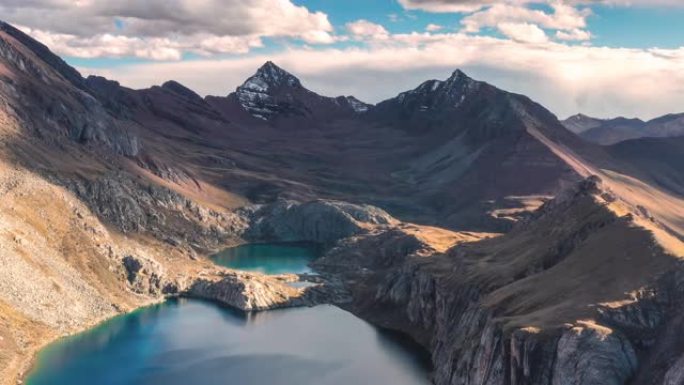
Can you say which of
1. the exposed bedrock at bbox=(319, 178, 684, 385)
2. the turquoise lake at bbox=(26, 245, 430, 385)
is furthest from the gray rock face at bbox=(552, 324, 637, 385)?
the turquoise lake at bbox=(26, 245, 430, 385)

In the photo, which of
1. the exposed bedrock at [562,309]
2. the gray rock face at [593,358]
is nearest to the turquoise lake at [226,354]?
the exposed bedrock at [562,309]

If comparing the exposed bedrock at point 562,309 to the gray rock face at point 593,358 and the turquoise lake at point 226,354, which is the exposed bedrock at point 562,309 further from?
the turquoise lake at point 226,354

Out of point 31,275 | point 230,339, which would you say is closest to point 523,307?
point 230,339

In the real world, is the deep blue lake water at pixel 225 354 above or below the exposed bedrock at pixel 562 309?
below

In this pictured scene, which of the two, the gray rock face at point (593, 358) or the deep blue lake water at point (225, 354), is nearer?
the gray rock face at point (593, 358)

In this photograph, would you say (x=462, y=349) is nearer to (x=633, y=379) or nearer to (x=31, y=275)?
(x=633, y=379)

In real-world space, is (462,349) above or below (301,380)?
above

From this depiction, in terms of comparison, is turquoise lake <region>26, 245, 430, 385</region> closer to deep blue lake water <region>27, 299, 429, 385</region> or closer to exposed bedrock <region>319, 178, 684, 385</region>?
deep blue lake water <region>27, 299, 429, 385</region>

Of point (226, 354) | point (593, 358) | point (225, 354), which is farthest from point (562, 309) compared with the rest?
point (225, 354)
